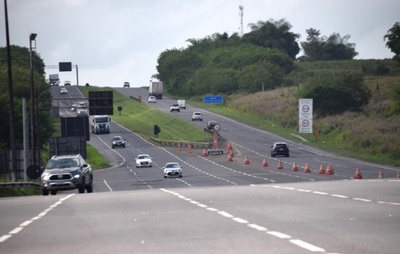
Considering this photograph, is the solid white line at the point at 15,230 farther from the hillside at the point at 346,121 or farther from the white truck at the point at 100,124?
the white truck at the point at 100,124

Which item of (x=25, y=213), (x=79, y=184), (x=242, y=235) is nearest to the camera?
(x=242, y=235)

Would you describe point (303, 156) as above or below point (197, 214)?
below

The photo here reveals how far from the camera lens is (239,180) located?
228ft

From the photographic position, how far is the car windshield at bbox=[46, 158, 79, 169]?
42000 millimetres

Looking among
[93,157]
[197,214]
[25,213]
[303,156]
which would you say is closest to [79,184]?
[25,213]

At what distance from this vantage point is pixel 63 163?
138 feet

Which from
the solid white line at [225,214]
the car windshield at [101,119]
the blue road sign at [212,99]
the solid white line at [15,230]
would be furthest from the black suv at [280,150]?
the solid white line at [15,230]

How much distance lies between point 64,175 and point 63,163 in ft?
3.36

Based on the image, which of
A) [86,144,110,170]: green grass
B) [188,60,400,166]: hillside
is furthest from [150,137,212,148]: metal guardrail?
[188,60,400,166]: hillside

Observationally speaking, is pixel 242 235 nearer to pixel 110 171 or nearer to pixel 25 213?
pixel 25 213

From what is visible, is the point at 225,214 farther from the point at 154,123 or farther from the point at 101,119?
the point at 154,123

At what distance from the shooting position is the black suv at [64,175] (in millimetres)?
41156

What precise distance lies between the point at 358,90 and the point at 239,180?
2935 inches

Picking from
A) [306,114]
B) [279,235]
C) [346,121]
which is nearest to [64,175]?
[279,235]
